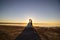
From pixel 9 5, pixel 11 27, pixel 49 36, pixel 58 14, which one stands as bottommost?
pixel 49 36

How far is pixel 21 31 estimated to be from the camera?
2.10 meters

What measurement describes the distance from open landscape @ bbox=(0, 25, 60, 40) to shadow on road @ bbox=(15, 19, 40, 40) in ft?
0.17

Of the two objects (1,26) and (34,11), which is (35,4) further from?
(1,26)

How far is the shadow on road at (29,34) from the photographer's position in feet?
6.80

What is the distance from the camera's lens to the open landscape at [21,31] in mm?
2068

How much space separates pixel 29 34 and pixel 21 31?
0.15 meters

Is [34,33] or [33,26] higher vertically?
[33,26]

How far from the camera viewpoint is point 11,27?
2.12 m

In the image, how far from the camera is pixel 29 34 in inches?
82.7

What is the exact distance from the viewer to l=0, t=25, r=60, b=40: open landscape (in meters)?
2.07

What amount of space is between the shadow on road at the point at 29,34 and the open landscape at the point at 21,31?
0.17 ft

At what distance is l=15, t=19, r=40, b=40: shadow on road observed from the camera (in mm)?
2072

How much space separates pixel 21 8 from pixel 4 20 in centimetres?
38

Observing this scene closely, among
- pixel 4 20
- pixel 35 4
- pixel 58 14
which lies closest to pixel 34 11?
pixel 35 4
